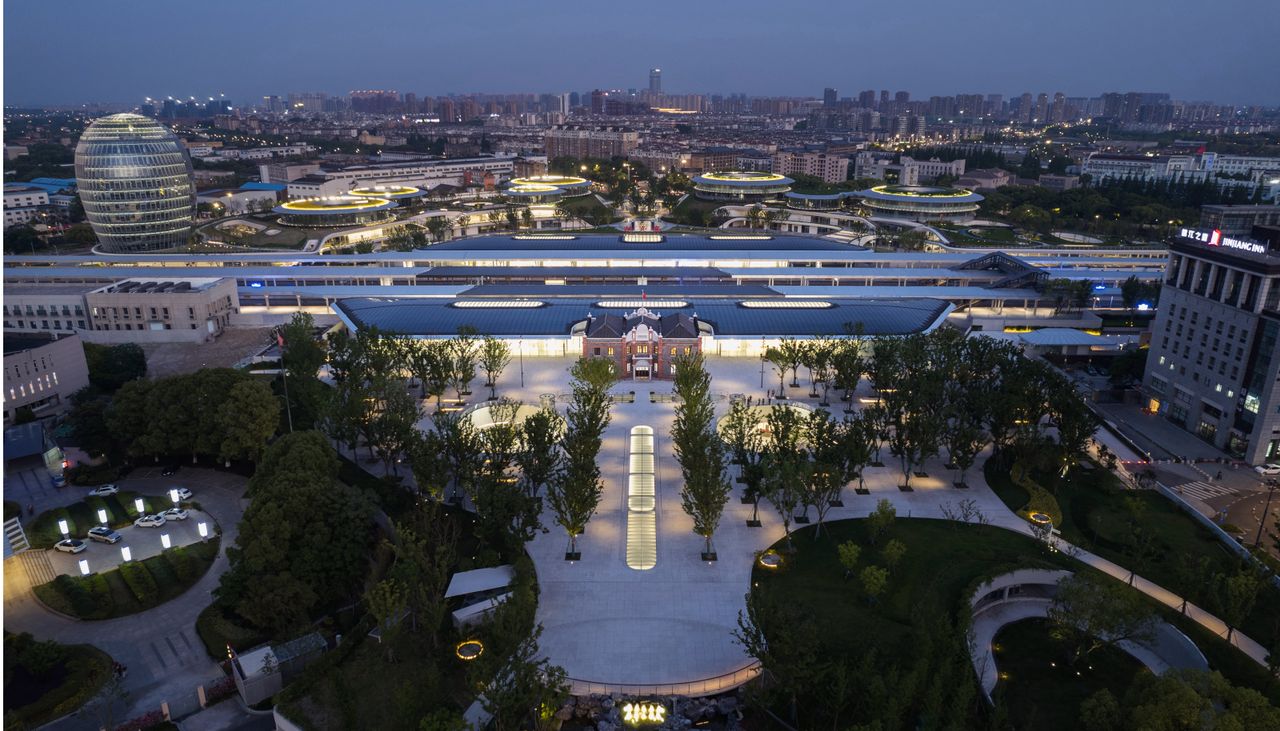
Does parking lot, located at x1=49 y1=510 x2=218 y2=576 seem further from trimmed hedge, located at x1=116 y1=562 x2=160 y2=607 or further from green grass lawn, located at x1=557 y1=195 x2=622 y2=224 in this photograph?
green grass lawn, located at x1=557 y1=195 x2=622 y2=224

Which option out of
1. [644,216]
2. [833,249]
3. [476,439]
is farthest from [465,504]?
[644,216]

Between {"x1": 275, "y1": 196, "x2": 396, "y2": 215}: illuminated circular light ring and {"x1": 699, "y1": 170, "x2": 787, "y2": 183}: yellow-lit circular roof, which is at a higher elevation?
{"x1": 699, "y1": 170, "x2": 787, "y2": 183}: yellow-lit circular roof

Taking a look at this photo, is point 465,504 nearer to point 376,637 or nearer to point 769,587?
point 376,637

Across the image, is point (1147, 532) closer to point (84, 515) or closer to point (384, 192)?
point (84, 515)

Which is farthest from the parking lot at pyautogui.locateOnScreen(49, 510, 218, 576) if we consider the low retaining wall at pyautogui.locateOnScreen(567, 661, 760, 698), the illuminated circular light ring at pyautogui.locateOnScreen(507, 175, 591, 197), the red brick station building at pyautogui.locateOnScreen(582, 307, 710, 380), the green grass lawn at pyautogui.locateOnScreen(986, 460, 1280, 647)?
the illuminated circular light ring at pyautogui.locateOnScreen(507, 175, 591, 197)

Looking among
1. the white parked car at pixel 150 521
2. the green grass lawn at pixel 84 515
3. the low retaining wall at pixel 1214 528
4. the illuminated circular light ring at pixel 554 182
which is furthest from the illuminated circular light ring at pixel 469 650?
the illuminated circular light ring at pixel 554 182
